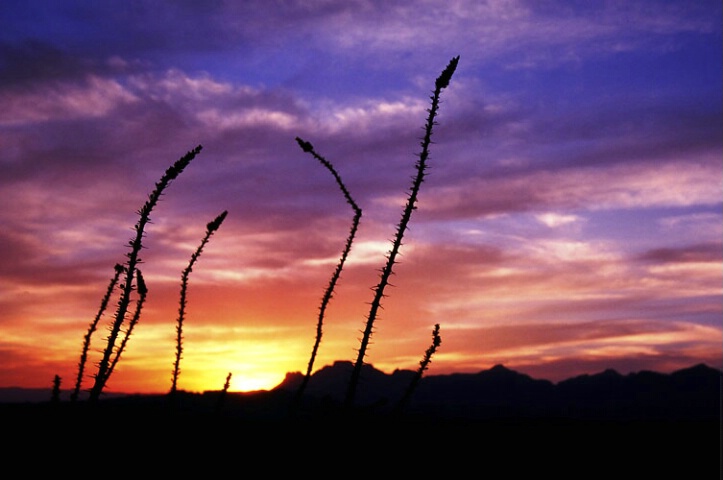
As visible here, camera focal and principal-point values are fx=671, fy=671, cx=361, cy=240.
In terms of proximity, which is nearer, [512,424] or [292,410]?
[512,424]

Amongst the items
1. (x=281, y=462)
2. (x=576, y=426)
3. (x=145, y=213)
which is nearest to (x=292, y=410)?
(x=281, y=462)

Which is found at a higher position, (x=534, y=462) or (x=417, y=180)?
(x=417, y=180)

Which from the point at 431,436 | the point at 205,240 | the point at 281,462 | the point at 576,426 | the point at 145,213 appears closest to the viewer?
the point at 145,213

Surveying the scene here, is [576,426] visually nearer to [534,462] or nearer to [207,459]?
[534,462]

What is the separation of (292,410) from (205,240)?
5.69 metres

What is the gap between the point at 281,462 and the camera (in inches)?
519

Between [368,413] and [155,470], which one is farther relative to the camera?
[368,413]

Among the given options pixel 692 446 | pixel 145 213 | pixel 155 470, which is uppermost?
pixel 145 213

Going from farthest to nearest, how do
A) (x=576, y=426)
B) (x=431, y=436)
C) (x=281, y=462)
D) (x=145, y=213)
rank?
(x=576, y=426)
(x=431, y=436)
(x=281, y=462)
(x=145, y=213)

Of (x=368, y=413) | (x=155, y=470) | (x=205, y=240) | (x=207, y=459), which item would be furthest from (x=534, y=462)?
(x=205, y=240)

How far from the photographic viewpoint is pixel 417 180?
16328 millimetres

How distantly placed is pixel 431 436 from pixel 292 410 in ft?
22.2

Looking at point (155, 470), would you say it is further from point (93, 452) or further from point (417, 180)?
point (417, 180)

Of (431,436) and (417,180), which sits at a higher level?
(417,180)
